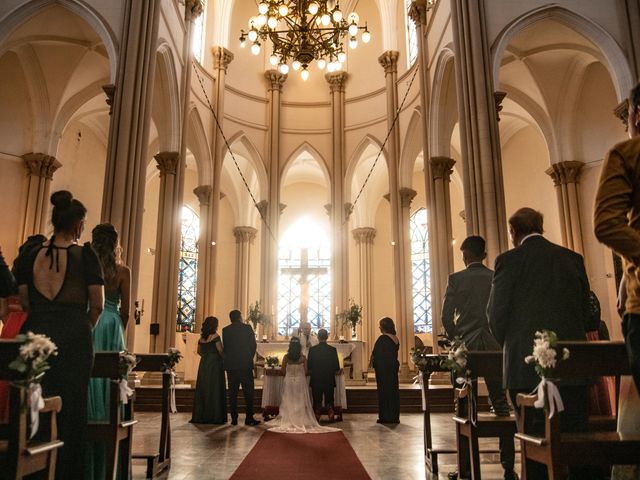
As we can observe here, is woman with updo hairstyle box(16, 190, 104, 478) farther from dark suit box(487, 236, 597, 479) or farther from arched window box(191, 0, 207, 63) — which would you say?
arched window box(191, 0, 207, 63)

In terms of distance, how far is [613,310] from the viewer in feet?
42.3

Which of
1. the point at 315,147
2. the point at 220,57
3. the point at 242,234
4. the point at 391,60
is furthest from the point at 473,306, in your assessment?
the point at 242,234

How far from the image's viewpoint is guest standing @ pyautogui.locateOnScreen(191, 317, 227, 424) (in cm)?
844

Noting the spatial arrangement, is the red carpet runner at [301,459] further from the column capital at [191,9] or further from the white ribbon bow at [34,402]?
the column capital at [191,9]

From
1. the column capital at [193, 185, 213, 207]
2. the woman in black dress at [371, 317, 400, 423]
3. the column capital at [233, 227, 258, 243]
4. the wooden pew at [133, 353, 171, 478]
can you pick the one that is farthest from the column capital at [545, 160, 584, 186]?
the wooden pew at [133, 353, 171, 478]

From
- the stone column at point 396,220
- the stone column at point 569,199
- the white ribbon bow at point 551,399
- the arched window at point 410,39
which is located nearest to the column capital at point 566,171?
the stone column at point 569,199

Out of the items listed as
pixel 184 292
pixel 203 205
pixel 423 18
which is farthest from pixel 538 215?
pixel 184 292

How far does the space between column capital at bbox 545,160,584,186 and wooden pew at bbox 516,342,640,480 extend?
1269 cm

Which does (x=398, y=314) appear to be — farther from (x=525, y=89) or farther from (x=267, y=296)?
(x=525, y=89)

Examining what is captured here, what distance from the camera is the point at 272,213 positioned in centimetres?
1852

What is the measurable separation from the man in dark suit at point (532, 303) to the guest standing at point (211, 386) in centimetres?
591

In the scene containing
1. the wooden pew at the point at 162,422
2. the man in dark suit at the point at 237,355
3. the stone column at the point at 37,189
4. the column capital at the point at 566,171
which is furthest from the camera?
the column capital at the point at 566,171

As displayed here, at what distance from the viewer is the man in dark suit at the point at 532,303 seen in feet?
10.2

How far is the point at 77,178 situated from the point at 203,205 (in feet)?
12.0
